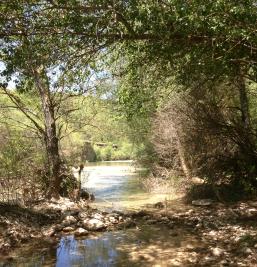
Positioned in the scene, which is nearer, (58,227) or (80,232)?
(80,232)

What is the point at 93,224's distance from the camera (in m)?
12.4

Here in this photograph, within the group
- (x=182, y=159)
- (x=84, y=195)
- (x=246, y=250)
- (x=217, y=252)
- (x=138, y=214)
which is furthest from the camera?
(x=84, y=195)

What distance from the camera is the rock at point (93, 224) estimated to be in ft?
39.8

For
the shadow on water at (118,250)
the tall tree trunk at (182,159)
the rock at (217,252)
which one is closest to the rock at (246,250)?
the rock at (217,252)

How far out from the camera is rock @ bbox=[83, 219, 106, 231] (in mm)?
12133

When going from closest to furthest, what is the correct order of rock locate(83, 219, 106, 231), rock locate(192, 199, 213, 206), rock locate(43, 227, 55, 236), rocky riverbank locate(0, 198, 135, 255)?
rocky riverbank locate(0, 198, 135, 255) → rock locate(43, 227, 55, 236) → rock locate(83, 219, 106, 231) → rock locate(192, 199, 213, 206)

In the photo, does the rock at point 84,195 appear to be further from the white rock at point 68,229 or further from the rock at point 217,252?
the rock at point 217,252

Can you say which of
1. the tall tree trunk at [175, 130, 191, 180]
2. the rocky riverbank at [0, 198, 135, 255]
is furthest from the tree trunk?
the rocky riverbank at [0, 198, 135, 255]

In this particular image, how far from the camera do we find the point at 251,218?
→ 480 inches

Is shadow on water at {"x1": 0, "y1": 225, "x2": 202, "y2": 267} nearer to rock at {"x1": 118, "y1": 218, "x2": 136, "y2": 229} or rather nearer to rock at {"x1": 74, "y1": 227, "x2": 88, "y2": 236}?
rock at {"x1": 74, "y1": 227, "x2": 88, "y2": 236}

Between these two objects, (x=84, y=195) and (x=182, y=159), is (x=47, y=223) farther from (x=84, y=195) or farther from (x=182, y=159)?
(x=182, y=159)

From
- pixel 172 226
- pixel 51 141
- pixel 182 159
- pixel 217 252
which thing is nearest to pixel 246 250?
pixel 217 252

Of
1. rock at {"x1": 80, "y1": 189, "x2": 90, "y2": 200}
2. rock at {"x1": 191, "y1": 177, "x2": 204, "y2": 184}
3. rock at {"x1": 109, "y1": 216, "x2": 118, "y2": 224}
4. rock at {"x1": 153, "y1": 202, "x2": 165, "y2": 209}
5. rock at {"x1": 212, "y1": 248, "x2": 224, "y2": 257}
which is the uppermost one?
rock at {"x1": 191, "y1": 177, "x2": 204, "y2": 184}

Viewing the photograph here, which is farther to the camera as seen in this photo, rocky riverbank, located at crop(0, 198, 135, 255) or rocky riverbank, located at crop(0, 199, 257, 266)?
rocky riverbank, located at crop(0, 198, 135, 255)
